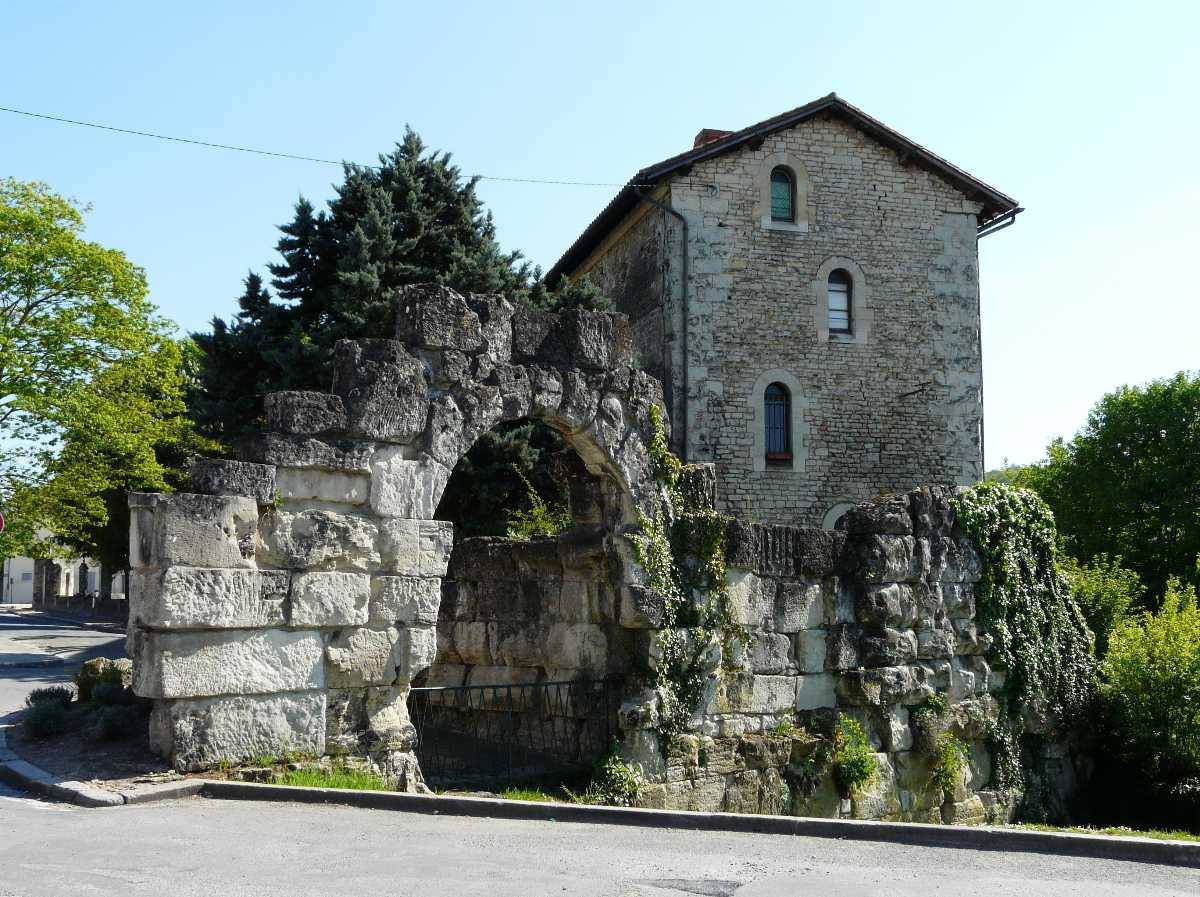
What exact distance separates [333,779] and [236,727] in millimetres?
668

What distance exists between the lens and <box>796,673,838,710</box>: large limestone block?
9.58 m

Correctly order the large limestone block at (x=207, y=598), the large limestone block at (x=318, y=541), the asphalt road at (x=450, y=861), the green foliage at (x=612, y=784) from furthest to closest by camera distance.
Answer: the green foliage at (x=612, y=784) → the large limestone block at (x=318, y=541) → the large limestone block at (x=207, y=598) → the asphalt road at (x=450, y=861)

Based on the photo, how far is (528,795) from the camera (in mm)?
7586

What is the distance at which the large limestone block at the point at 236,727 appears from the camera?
21.9 ft

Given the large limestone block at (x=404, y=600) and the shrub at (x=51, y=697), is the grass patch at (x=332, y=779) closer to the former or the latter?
the large limestone block at (x=404, y=600)

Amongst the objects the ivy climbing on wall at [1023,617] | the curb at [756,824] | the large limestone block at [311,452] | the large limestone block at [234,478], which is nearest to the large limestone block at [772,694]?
the ivy climbing on wall at [1023,617]

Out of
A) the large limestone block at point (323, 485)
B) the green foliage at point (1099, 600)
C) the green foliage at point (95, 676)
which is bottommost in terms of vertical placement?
the green foliage at point (95, 676)

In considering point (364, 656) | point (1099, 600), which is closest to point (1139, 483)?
point (1099, 600)

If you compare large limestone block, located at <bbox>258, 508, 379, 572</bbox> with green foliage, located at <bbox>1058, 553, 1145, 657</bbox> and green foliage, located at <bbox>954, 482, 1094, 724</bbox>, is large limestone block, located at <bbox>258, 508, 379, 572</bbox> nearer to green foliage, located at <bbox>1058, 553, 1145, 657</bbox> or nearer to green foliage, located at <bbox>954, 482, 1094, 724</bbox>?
green foliage, located at <bbox>954, 482, 1094, 724</bbox>

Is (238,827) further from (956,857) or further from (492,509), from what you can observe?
(492,509)

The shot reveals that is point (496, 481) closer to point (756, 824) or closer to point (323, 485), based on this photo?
point (323, 485)

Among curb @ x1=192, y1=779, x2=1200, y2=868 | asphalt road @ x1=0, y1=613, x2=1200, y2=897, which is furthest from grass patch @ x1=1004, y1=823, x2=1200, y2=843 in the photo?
asphalt road @ x1=0, y1=613, x2=1200, y2=897

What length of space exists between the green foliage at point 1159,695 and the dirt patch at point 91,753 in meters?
9.19

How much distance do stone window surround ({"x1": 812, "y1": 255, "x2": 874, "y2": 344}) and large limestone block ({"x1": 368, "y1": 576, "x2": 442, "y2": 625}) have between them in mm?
15143
